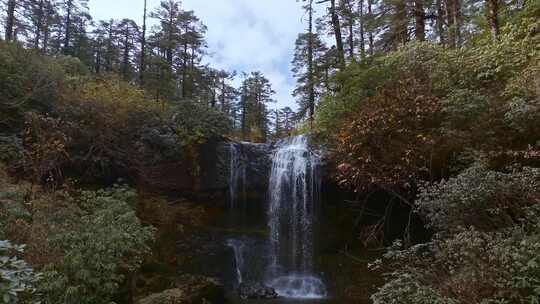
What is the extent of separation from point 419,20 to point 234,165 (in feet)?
29.9

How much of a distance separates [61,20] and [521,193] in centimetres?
3233

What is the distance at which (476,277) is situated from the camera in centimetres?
432

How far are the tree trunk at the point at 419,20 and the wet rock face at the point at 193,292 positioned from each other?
11.5m

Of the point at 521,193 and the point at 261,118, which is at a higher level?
the point at 261,118

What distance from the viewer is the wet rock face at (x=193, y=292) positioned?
23.7 ft

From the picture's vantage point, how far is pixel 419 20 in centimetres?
1397

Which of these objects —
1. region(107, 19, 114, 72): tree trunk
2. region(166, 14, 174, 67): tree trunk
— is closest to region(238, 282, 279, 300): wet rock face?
region(166, 14, 174, 67): tree trunk

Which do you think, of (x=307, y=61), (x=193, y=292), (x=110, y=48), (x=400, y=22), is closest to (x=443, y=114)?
(x=400, y=22)

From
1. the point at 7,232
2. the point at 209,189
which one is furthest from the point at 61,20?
the point at 7,232

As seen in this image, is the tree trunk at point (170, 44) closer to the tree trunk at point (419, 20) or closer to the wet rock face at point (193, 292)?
the tree trunk at point (419, 20)

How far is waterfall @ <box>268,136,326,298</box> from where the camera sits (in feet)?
40.3

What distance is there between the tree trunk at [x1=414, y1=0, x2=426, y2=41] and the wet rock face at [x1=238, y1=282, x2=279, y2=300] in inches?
418

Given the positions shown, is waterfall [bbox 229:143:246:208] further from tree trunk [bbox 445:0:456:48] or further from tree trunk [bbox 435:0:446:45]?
tree trunk [bbox 435:0:446:45]

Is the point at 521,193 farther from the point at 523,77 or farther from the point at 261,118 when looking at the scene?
the point at 261,118
